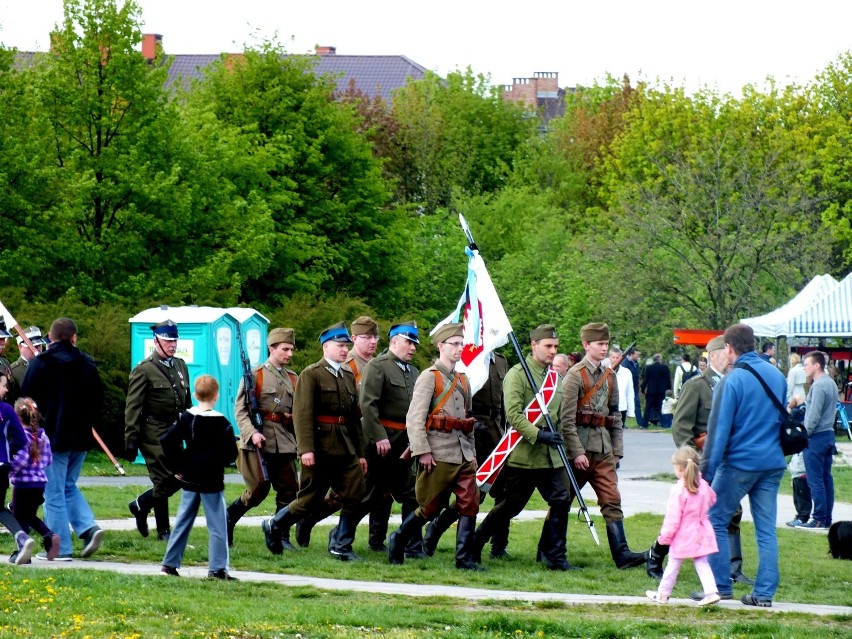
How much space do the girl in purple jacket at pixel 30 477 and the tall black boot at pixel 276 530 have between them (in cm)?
171

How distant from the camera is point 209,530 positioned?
1084 centimetres

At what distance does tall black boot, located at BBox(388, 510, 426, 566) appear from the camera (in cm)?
1213

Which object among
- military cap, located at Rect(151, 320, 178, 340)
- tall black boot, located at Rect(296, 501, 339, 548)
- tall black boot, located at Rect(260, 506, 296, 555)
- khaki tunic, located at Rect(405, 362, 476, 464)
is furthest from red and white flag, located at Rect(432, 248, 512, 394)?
military cap, located at Rect(151, 320, 178, 340)

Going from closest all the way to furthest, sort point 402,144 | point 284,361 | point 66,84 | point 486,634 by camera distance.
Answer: point 486,634 < point 284,361 < point 66,84 < point 402,144

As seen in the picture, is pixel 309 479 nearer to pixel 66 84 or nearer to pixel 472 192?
pixel 66 84

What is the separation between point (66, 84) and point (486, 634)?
71.6 ft

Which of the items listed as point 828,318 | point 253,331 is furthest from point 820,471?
point 828,318

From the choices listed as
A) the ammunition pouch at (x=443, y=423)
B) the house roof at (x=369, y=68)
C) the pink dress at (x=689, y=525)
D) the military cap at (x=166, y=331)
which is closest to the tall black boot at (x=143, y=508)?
the military cap at (x=166, y=331)

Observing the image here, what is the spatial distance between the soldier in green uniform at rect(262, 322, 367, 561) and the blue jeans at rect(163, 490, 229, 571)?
1207 mm

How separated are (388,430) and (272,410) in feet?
3.31

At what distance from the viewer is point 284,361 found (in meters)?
13.2

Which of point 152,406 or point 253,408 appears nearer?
point 253,408

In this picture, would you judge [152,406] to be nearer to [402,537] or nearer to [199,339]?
[402,537]

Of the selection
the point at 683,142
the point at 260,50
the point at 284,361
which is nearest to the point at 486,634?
the point at 284,361
